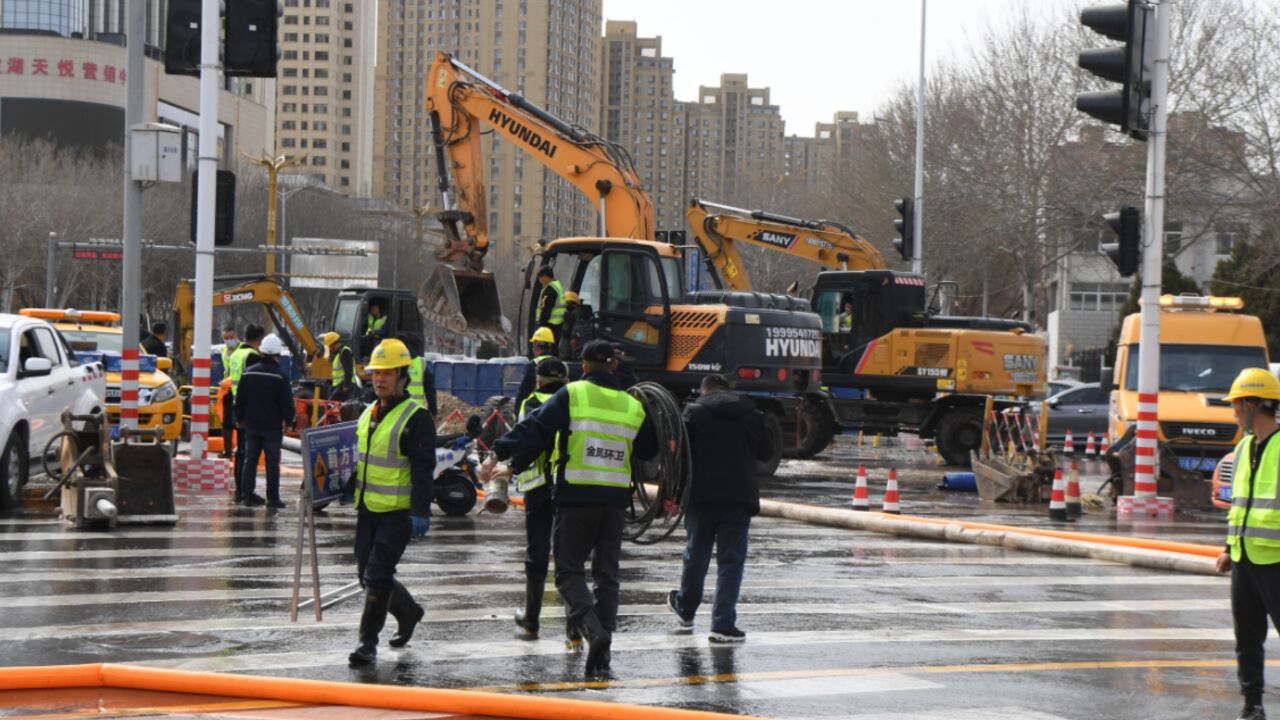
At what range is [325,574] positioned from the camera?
12.4 m

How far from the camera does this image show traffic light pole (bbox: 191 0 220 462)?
18547 millimetres

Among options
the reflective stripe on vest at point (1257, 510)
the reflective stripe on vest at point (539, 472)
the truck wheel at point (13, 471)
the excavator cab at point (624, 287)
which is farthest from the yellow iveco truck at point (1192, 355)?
the reflective stripe on vest at point (539, 472)

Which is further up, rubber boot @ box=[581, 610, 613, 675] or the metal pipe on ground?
rubber boot @ box=[581, 610, 613, 675]

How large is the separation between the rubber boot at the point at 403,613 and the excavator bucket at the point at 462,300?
47.5ft

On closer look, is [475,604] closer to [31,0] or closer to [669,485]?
[669,485]

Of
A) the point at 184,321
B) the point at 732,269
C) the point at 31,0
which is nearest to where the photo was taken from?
the point at 732,269

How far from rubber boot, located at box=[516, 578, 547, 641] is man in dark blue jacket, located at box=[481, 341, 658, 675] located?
0.63 metres

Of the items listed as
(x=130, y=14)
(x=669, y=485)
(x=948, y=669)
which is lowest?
(x=948, y=669)

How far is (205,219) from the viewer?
18984 millimetres

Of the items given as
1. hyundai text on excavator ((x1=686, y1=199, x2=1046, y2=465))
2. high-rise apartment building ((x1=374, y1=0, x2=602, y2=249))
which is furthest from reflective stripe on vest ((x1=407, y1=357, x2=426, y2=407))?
high-rise apartment building ((x1=374, y1=0, x2=602, y2=249))

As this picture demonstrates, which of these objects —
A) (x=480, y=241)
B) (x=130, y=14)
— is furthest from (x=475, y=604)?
(x=480, y=241)

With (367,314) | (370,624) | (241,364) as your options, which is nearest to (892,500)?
(241,364)

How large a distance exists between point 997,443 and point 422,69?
144m

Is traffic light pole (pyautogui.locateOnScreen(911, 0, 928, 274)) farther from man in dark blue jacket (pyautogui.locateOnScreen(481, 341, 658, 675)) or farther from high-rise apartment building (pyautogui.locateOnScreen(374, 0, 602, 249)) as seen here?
A: high-rise apartment building (pyautogui.locateOnScreen(374, 0, 602, 249))
